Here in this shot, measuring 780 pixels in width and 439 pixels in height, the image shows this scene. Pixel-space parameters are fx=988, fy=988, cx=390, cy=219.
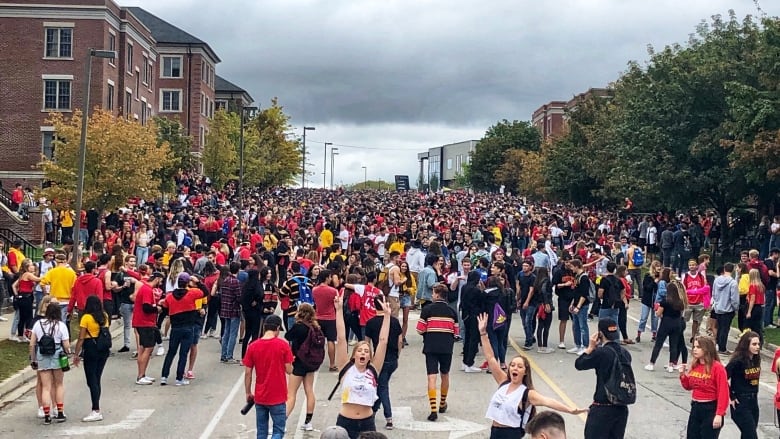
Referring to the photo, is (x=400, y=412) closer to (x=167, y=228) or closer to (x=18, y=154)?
(x=167, y=228)

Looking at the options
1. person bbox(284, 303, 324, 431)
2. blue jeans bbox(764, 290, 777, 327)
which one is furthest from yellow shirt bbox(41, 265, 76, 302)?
blue jeans bbox(764, 290, 777, 327)

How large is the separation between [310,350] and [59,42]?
1760 inches

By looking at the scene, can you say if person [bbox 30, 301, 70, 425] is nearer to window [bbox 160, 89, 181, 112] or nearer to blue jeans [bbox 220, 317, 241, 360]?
blue jeans [bbox 220, 317, 241, 360]

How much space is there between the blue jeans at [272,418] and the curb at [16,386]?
528 centimetres

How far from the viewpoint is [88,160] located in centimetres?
3484

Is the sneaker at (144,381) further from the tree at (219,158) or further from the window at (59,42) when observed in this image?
the tree at (219,158)

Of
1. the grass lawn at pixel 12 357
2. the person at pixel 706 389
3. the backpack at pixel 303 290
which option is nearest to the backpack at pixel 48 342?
the grass lawn at pixel 12 357

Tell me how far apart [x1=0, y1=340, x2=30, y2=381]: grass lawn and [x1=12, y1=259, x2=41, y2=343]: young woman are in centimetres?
38

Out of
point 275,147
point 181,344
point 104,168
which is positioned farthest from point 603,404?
point 275,147

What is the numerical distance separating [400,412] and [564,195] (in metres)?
45.3

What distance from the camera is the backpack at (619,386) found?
920 centimetres

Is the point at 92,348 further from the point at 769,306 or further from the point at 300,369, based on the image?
the point at 769,306

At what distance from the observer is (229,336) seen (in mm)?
17219

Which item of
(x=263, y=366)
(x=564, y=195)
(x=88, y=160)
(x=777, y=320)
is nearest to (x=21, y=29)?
(x=88, y=160)
